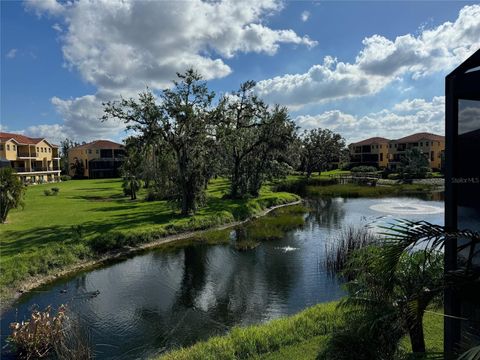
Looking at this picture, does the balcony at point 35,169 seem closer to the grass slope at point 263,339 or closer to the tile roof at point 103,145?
the tile roof at point 103,145

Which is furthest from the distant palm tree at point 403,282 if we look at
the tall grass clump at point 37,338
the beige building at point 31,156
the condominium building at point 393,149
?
the condominium building at point 393,149

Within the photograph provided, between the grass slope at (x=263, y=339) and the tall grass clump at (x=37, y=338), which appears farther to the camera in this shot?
the tall grass clump at (x=37, y=338)

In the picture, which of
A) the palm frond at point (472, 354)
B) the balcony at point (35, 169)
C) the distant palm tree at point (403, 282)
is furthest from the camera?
the balcony at point (35, 169)

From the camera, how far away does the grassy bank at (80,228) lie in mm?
16828

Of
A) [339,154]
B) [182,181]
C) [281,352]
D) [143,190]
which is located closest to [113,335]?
[281,352]

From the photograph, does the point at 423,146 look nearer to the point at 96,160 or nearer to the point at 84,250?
the point at 96,160

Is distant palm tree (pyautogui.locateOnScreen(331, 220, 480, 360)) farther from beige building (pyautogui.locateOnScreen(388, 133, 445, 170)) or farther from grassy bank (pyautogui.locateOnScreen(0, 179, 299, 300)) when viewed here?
beige building (pyautogui.locateOnScreen(388, 133, 445, 170))

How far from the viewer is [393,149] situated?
294ft

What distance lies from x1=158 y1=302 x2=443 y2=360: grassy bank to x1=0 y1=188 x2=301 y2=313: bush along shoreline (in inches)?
355

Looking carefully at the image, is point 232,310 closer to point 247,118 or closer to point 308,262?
point 308,262

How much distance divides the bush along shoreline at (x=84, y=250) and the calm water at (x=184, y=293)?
87 centimetres

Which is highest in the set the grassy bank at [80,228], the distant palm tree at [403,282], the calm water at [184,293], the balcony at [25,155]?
the balcony at [25,155]

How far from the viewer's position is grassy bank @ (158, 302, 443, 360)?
8355 millimetres

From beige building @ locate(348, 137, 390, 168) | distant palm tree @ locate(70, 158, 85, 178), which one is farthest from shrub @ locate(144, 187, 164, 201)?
beige building @ locate(348, 137, 390, 168)
